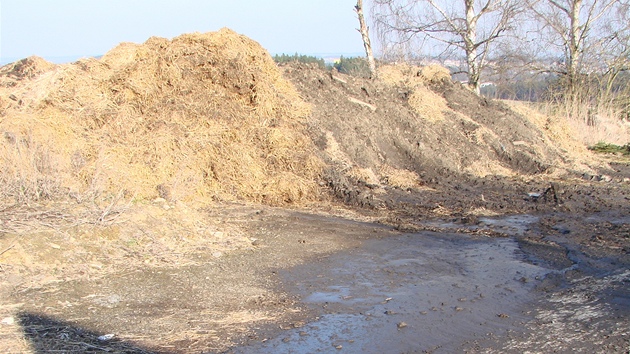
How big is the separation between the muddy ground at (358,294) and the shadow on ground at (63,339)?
2 cm

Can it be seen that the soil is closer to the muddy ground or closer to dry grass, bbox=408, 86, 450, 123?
the muddy ground

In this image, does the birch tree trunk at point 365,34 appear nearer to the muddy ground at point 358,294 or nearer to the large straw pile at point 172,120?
the large straw pile at point 172,120

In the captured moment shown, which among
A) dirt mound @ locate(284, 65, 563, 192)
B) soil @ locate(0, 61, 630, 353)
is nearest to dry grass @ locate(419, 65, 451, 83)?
dirt mound @ locate(284, 65, 563, 192)

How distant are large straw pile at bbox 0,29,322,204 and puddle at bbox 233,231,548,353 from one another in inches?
131

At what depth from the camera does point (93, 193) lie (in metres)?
7.71

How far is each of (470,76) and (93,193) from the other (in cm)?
1616

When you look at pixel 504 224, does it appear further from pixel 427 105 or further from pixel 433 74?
pixel 433 74

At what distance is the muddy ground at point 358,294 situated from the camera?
480 centimetres

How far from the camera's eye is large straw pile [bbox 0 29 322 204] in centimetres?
987

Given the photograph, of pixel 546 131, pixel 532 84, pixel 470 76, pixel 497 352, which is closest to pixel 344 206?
pixel 497 352

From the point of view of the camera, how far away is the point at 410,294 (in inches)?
236

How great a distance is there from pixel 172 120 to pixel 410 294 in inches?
257

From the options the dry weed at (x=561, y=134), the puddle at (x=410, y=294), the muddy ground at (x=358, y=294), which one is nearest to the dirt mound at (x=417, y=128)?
the dry weed at (x=561, y=134)

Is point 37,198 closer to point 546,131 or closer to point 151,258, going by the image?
point 151,258
